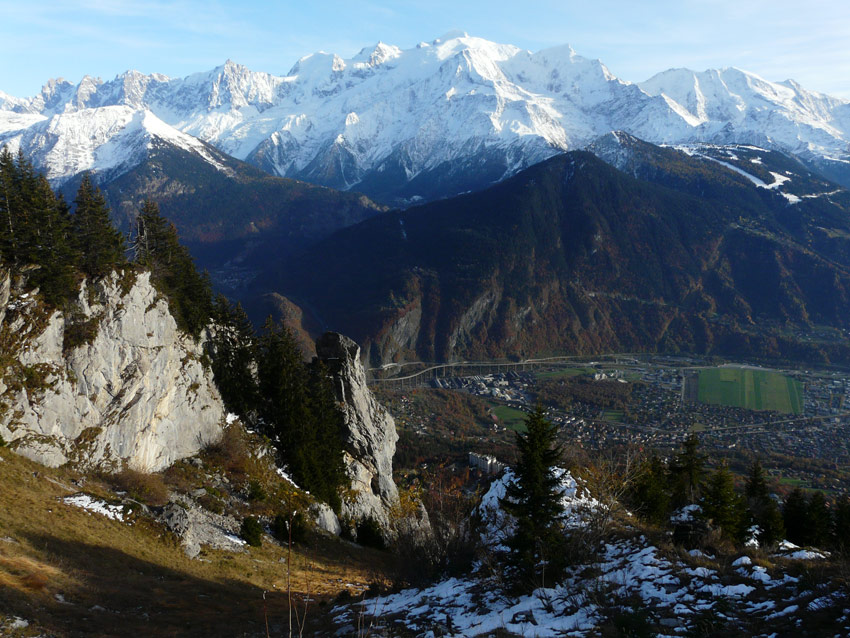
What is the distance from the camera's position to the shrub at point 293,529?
3712 cm

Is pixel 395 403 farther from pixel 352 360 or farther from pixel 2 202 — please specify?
pixel 2 202

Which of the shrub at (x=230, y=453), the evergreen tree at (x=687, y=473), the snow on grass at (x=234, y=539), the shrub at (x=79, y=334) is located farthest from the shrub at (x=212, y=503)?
the evergreen tree at (x=687, y=473)

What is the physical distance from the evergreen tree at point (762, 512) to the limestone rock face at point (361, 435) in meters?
32.3

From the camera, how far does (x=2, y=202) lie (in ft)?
125

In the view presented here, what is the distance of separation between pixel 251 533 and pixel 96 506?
30.9 feet

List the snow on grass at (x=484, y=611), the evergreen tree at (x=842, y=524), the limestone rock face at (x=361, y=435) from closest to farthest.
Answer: the snow on grass at (x=484, y=611)
the evergreen tree at (x=842, y=524)
the limestone rock face at (x=361, y=435)

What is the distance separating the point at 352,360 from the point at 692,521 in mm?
43223

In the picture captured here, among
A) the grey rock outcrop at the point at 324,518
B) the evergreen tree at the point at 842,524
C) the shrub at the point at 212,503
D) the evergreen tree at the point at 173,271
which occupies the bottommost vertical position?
the evergreen tree at the point at 842,524

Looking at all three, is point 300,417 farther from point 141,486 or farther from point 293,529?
point 141,486

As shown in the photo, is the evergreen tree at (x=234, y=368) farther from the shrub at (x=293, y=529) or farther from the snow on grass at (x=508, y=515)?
the snow on grass at (x=508, y=515)

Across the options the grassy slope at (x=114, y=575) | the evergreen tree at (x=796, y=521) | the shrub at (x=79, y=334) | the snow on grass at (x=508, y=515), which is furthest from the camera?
the evergreen tree at (x=796, y=521)

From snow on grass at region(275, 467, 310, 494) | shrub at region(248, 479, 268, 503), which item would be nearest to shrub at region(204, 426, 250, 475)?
shrub at region(248, 479, 268, 503)

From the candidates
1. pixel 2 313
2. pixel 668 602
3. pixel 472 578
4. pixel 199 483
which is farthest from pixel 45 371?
pixel 668 602

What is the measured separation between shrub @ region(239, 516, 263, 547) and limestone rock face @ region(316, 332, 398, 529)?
1772 centimetres
